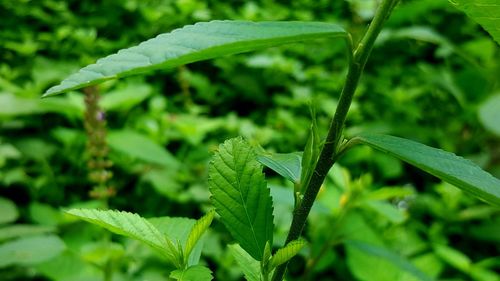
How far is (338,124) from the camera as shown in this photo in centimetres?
43

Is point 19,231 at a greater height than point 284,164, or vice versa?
point 284,164

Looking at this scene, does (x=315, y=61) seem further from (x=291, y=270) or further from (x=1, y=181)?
A: (x=1, y=181)

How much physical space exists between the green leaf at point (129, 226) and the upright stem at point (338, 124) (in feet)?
0.33

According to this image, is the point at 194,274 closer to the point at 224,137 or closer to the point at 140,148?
the point at 140,148

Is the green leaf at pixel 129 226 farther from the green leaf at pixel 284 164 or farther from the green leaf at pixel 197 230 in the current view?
the green leaf at pixel 284 164

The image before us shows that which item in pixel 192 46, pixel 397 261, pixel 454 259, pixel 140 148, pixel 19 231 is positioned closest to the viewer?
pixel 192 46

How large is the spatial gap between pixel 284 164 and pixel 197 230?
11cm

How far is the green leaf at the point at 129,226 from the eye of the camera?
1.43 feet

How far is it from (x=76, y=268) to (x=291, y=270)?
587 millimetres

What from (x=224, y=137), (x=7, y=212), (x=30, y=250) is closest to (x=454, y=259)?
(x=224, y=137)

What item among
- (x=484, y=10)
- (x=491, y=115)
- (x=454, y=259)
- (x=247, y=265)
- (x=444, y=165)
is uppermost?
(x=484, y=10)

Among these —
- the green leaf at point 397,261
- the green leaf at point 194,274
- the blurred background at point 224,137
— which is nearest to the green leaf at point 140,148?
the blurred background at point 224,137

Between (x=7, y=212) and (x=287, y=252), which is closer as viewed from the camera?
(x=287, y=252)

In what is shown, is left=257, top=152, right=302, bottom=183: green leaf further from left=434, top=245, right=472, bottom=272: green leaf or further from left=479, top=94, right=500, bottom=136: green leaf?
left=479, top=94, right=500, bottom=136: green leaf
